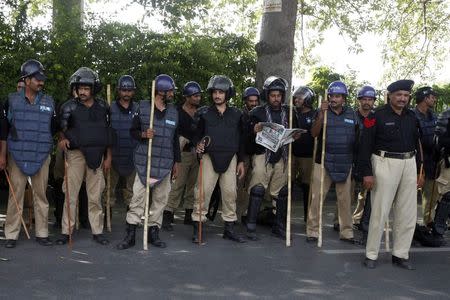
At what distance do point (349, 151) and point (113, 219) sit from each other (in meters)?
3.48

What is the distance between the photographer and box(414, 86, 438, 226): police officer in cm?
775

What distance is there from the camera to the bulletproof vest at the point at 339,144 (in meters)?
7.11

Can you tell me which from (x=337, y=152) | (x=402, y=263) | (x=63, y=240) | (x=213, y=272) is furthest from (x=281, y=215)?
(x=63, y=240)

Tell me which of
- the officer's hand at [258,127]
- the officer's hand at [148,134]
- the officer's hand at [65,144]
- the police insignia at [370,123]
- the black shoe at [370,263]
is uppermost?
the police insignia at [370,123]

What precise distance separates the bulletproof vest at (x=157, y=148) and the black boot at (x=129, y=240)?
53 centimetres

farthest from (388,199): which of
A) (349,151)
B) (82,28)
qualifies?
(82,28)

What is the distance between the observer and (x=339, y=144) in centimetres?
712

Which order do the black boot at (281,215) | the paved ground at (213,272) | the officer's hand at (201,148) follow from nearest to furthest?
the paved ground at (213,272)
the officer's hand at (201,148)
the black boot at (281,215)

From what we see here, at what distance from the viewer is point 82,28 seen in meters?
10.0

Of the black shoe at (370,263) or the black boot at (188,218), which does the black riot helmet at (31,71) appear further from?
the black shoe at (370,263)

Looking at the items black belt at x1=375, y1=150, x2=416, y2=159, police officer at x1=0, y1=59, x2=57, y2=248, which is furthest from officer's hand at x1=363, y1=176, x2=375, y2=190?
police officer at x1=0, y1=59, x2=57, y2=248

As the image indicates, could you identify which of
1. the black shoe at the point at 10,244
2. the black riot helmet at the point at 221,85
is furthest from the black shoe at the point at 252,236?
the black shoe at the point at 10,244

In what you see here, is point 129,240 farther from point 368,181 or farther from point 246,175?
point 368,181

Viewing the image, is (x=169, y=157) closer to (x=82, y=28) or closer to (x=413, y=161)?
(x=413, y=161)
